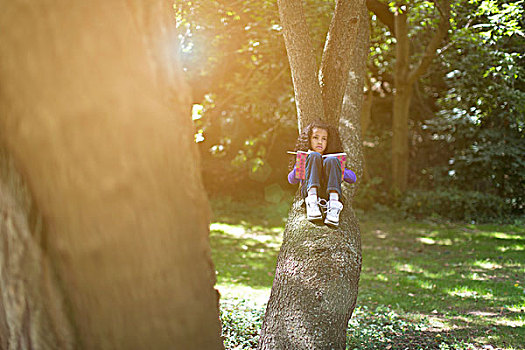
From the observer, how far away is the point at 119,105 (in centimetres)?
157

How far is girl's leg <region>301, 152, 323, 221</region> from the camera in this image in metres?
3.65

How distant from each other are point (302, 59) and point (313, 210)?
1239mm

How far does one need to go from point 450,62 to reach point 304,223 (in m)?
9.66

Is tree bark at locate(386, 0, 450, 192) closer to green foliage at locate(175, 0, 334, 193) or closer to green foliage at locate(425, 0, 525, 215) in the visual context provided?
green foliage at locate(425, 0, 525, 215)

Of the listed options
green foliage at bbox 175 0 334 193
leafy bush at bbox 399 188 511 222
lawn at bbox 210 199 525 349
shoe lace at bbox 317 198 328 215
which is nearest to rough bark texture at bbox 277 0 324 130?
shoe lace at bbox 317 198 328 215

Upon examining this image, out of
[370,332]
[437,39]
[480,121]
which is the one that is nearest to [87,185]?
[370,332]

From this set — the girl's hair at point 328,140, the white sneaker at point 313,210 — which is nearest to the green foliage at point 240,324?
the white sneaker at point 313,210

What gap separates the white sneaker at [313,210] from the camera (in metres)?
3.64

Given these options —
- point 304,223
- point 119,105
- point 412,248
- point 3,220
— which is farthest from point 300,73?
point 412,248

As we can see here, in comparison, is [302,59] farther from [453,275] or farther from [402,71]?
[402,71]

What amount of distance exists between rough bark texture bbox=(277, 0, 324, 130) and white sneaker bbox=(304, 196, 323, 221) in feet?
2.31

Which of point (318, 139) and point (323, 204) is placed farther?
point (318, 139)

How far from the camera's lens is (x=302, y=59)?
396 cm

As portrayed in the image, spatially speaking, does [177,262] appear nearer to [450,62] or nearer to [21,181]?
[21,181]
